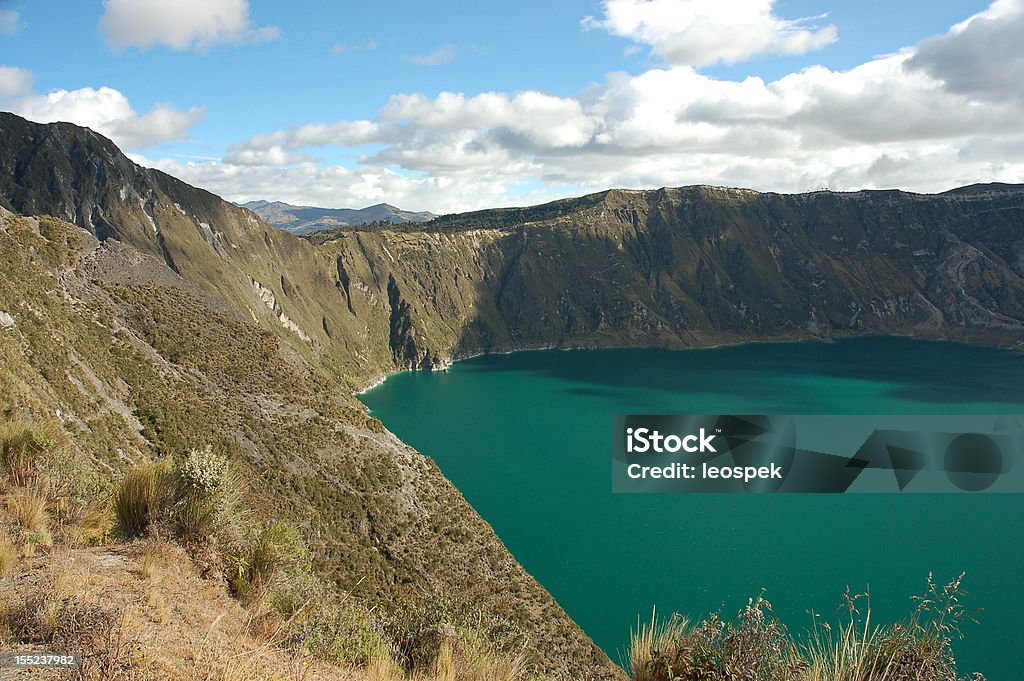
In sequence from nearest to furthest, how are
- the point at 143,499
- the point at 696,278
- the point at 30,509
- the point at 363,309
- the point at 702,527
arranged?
the point at 30,509 < the point at 143,499 < the point at 702,527 < the point at 363,309 < the point at 696,278

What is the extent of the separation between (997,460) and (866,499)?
68.7 feet

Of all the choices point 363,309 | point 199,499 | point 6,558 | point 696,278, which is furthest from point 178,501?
point 696,278

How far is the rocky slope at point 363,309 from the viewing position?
27.2 m

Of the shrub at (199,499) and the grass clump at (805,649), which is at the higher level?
the shrub at (199,499)

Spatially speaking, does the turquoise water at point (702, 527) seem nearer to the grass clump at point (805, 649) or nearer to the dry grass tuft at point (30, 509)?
the grass clump at point (805, 649)

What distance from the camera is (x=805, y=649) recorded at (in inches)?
302

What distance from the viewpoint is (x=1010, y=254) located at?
185 meters

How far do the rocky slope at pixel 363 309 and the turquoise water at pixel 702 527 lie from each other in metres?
6.65

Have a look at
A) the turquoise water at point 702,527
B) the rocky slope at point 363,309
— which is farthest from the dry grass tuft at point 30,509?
the turquoise water at point 702,527

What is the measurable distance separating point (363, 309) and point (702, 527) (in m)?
106

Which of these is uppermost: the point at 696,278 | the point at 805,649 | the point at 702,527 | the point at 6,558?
the point at 696,278

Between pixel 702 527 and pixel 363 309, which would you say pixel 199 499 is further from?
pixel 363 309

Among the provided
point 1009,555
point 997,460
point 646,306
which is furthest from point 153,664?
point 646,306

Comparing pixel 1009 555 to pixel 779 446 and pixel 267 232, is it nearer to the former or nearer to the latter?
pixel 779 446
